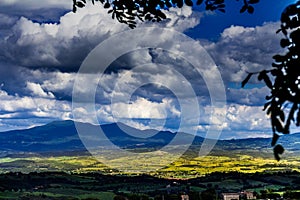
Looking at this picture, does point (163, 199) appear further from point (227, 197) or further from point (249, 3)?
point (249, 3)

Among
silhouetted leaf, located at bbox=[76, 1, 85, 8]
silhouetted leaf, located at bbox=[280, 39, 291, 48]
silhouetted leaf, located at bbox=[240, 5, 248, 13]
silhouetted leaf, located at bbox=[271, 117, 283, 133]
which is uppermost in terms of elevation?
silhouetted leaf, located at bbox=[76, 1, 85, 8]

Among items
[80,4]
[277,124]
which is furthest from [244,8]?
[80,4]

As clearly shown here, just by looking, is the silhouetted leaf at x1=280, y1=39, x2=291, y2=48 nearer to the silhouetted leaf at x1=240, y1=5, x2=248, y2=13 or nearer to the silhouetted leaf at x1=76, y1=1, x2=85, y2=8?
the silhouetted leaf at x1=240, y1=5, x2=248, y2=13

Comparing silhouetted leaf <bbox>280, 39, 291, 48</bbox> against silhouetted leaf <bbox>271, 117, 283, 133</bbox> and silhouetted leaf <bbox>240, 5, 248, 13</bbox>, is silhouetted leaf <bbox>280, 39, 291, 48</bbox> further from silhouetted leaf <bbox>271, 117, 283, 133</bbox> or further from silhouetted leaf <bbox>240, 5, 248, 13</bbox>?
silhouetted leaf <bbox>240, 5, 248, 13</bbox>

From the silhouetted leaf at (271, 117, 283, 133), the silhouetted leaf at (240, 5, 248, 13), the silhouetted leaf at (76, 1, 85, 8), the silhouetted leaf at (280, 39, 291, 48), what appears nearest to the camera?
the silhouetted leaf at (271, 117, 283, 133)

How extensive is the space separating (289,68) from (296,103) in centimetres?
56

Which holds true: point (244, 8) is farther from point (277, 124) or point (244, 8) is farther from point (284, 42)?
point (277, 124)

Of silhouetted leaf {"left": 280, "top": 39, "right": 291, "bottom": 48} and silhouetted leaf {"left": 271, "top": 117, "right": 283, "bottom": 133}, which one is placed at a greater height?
silhouetted leaf {"left": 280, "top": 39, "right": 291, "bottom": 48}

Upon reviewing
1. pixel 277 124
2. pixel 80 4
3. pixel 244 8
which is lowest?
pixel 277 124

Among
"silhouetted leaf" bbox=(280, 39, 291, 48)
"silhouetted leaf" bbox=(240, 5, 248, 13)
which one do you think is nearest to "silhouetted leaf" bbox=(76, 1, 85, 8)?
"silhouetted leaf" bbox=(240, 5, 248, 13)

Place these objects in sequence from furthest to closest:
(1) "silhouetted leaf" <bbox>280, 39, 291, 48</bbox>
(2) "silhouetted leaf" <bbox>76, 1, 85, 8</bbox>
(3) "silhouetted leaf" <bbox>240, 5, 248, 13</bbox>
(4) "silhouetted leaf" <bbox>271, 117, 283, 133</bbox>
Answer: (2) "silhouetted leaf" <bbox>76, 1, 85, 8</bbox> → (3) "silhouetted leaf" <bbox>240, 5, 248, 13</bbox> → (1) "silhouetted leaf" <bbox>280, 39, 291, 48</bbox> → (4) "silhouetted leaf" <bbox>271, 117, 283, 133</bbox>

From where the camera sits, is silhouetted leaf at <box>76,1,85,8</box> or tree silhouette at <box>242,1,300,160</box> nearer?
tree silhouette at <box>242,1,300,160</box>

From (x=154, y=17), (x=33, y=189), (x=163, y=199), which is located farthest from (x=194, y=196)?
(x=154, y=17)

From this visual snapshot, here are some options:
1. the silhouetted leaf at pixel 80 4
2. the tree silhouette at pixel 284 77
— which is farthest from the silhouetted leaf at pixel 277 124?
the silhouetted leaf at pixel 80 4
